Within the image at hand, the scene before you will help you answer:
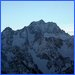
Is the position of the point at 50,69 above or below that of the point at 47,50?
below

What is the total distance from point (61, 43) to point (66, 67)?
2390 cm

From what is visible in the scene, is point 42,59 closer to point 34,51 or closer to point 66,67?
point 34,51

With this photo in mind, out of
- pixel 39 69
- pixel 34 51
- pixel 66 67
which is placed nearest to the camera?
pixel 39 69

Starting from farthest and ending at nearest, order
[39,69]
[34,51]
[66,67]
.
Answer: [34,51] < [66,67] < [39,69]

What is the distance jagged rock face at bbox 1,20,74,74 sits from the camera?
15862cm

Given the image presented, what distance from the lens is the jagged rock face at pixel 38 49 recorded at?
158625 millimetres

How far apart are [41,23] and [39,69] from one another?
45.4 metres

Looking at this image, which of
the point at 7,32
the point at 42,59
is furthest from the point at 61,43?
the point at 7,32

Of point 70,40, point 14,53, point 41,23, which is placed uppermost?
point 41,23

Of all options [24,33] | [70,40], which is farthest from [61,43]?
[24,33]

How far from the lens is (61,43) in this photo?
177 meters

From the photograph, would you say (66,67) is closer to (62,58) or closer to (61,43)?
(62,58)

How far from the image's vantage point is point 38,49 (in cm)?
17912

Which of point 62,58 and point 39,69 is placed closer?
point 39,69
